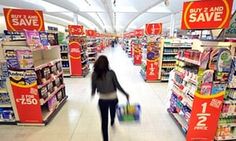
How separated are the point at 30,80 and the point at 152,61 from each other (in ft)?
15.3

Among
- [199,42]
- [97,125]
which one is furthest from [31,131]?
[199,42]

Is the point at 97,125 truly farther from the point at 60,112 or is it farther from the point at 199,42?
the point at 199,42

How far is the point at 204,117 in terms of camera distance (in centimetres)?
280

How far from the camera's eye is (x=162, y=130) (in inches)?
134

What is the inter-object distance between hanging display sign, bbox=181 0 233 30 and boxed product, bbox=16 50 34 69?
10.00 feet

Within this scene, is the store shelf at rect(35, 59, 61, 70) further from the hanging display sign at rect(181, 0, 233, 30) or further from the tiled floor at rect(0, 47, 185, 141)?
the hanging display sign at rect(181, 0, 233, 30)

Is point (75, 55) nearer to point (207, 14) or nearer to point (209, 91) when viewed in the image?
point (207, 14)

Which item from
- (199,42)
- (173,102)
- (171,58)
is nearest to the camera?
(199,42)

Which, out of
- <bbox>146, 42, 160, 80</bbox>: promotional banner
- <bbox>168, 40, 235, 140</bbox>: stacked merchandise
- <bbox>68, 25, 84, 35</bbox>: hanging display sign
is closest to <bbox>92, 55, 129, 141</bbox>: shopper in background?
<bbox>168, 40, 235, 140</bbox>: stacked merchandise

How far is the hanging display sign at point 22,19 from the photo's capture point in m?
3.65

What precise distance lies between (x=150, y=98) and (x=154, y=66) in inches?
77.0

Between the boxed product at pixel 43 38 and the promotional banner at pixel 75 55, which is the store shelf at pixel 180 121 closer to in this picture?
the boxed product at pixel 43 38

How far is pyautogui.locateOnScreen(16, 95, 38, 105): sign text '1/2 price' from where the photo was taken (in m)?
3.37

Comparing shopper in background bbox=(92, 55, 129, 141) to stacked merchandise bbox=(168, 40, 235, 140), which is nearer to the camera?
shopper in background bbox=(92, 55, 129, 141)
